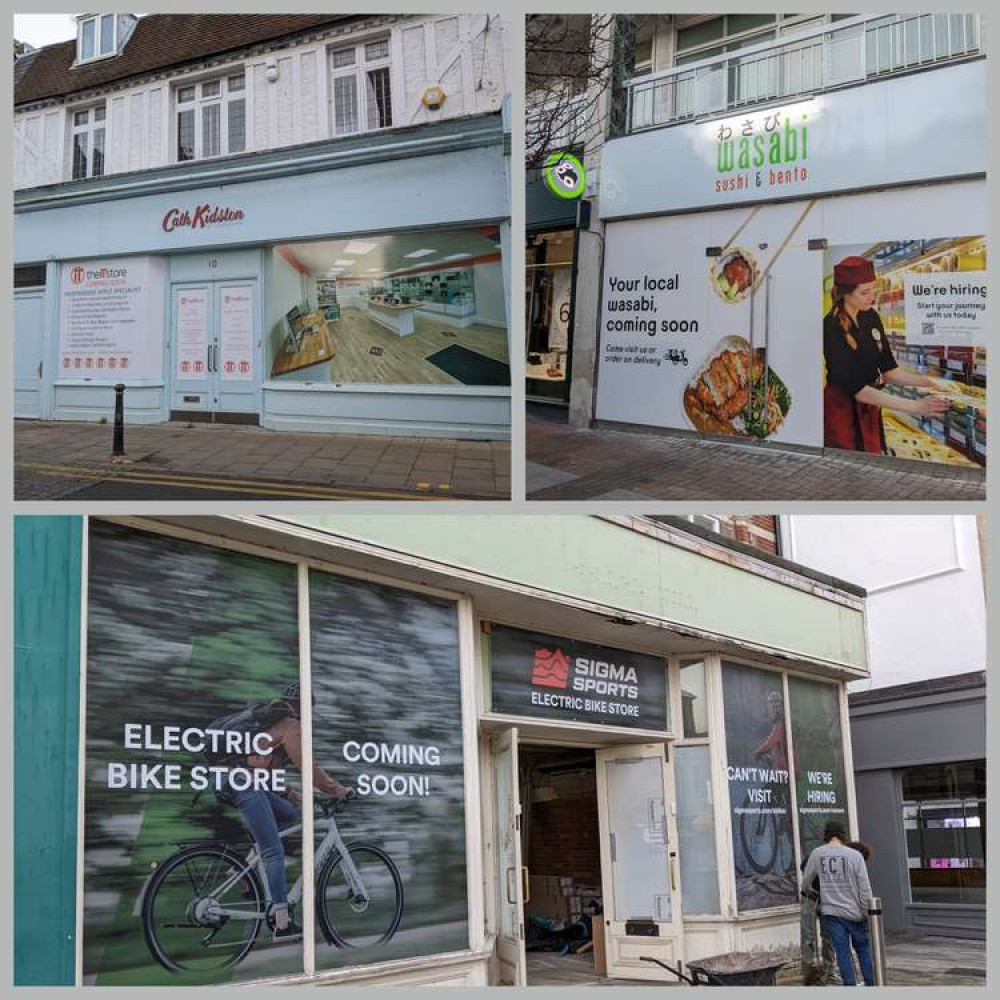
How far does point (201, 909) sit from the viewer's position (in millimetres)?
6617

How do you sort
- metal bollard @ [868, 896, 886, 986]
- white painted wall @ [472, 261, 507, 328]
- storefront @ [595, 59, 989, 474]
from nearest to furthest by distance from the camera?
1. metal bollard @ [868, 896, 886, 986]
2. storefront @ [595, 59, 989, 474]
3. white painted wall @ [472, 261, 507, 328]

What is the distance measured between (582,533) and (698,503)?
327cm

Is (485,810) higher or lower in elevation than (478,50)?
lower

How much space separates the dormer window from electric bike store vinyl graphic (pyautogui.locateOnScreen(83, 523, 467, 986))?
14738 mm

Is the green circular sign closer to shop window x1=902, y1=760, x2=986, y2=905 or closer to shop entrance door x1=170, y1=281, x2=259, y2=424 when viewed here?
shop entrance door x1=170, y1=281, x2=259, y2=424

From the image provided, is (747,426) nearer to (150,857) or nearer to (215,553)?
(215,553)

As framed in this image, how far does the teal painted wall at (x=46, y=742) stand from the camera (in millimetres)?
5848

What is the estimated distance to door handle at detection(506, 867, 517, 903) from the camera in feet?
29.0

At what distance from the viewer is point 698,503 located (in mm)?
12453

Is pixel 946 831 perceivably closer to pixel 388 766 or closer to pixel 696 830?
pixel 696 830

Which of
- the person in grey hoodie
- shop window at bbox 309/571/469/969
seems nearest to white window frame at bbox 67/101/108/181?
shop window at bbox 309/571/469/969

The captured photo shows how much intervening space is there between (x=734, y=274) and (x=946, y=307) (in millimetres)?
3322

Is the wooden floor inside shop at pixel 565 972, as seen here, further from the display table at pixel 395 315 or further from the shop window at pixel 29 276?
the shop window at pixel 29 276

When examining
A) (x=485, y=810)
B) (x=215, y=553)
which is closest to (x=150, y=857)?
(x=215, y=553)
